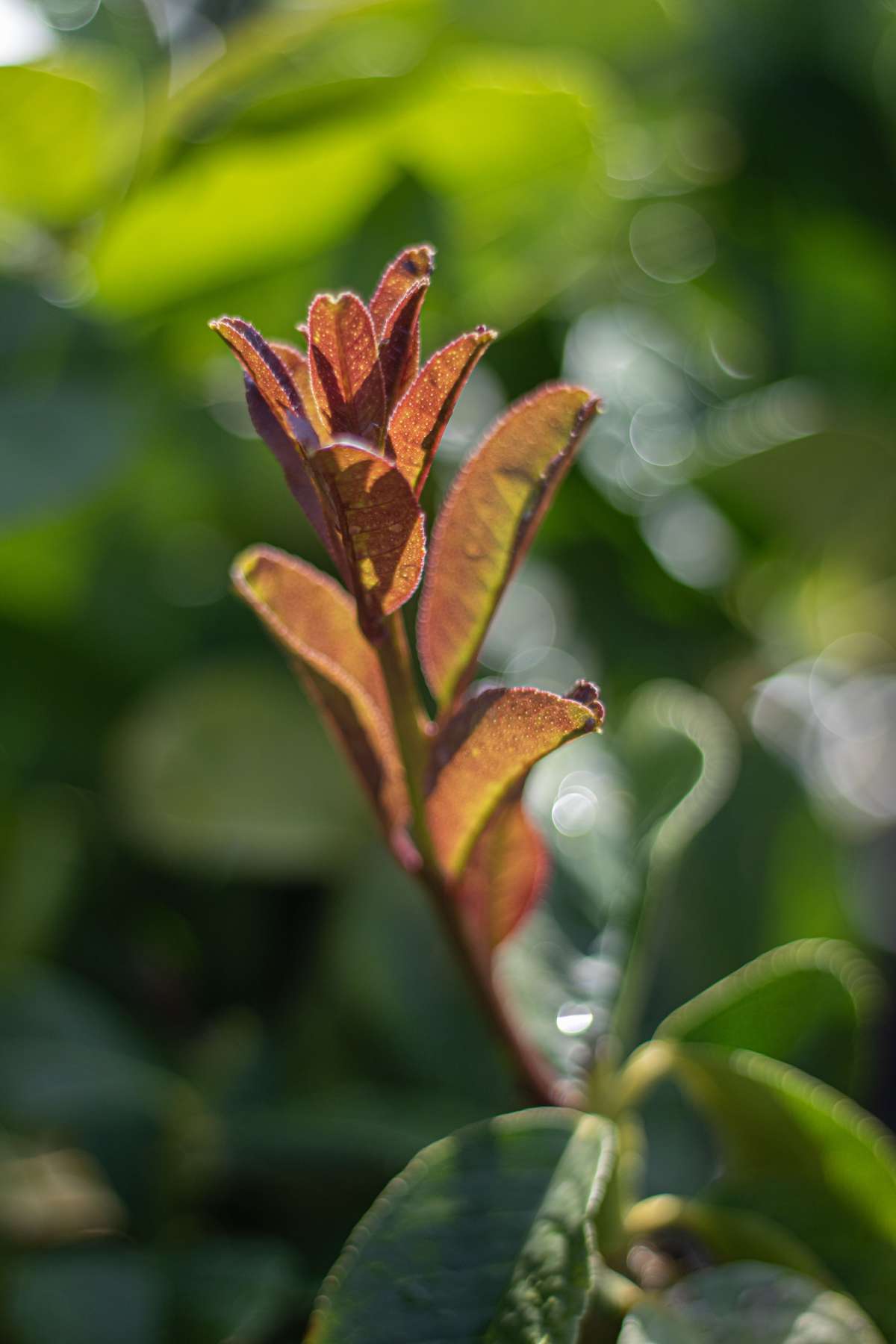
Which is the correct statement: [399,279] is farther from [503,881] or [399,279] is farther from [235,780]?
[235,780]

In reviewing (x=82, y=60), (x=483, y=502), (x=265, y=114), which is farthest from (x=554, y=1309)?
(x=82, y=60)

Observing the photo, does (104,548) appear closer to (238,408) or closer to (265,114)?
(238,408)

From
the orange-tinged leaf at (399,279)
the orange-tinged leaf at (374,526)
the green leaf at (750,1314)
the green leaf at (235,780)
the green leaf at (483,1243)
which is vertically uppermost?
the orange-tinged leaf at (399,279)

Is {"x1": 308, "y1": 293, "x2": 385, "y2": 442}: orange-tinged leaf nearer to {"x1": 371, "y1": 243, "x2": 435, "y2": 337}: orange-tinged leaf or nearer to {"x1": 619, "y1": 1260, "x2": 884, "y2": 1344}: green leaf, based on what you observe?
{"x1": 371, "y1": 243, "x2": 435, "y2": 337}: orange-tinged leaf

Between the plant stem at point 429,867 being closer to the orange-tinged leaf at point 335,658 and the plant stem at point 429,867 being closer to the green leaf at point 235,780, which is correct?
the orange-tinged leaf at point 335,658

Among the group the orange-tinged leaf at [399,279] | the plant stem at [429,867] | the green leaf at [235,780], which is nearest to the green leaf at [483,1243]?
the plant stem at [429,867]

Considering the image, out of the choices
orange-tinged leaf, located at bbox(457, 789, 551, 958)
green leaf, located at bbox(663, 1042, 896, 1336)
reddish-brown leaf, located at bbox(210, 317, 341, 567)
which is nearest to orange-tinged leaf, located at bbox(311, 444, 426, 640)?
reddish-brown leaf, located at bbox(210, 317, 341, 567)

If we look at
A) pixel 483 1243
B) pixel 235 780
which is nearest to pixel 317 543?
pixel 235 780
